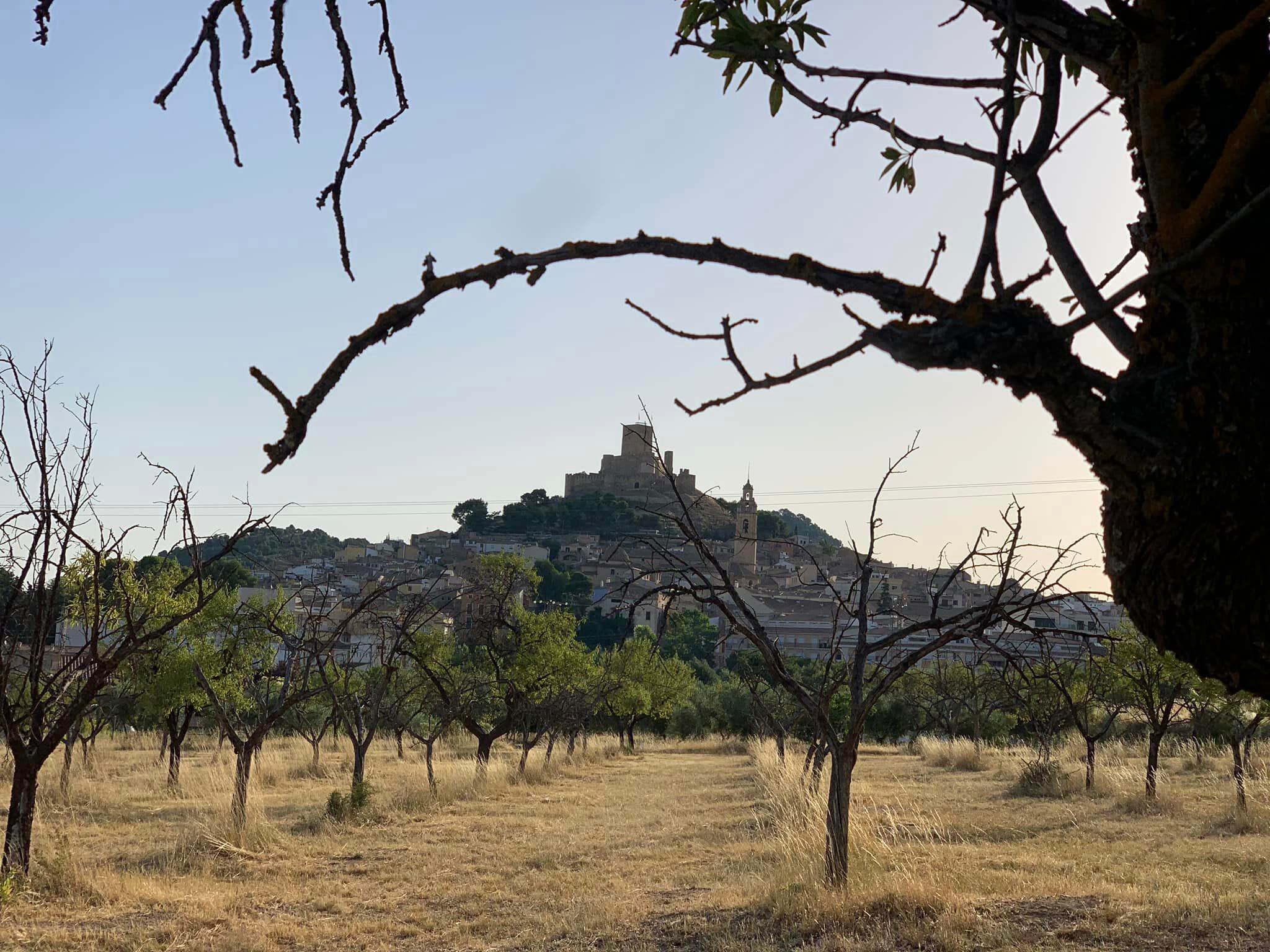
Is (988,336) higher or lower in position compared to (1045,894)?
higher

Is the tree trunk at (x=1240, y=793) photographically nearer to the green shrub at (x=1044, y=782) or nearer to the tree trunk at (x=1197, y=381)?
the green shrub at (x=1044, y=782)

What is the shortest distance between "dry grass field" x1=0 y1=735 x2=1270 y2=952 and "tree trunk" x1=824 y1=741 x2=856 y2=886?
0.13 metres

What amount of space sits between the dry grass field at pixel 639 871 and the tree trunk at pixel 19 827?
0.22m

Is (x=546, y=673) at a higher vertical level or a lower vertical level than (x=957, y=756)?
higher

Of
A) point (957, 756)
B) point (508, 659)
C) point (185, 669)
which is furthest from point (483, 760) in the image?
point (957, 756)

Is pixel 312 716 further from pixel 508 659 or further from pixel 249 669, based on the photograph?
pixel 249 669

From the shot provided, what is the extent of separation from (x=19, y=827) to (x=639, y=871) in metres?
4.97

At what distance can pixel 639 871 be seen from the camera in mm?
8914

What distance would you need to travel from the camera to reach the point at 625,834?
11.5 m

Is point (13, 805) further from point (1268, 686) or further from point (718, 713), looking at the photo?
point (718, 713)

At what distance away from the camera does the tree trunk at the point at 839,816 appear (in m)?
6.49

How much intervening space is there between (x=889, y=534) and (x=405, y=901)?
15.8 ft

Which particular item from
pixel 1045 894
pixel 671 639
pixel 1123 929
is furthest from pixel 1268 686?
pixel 671 639

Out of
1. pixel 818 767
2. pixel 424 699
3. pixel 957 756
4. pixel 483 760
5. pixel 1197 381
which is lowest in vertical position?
pixel 957 756
